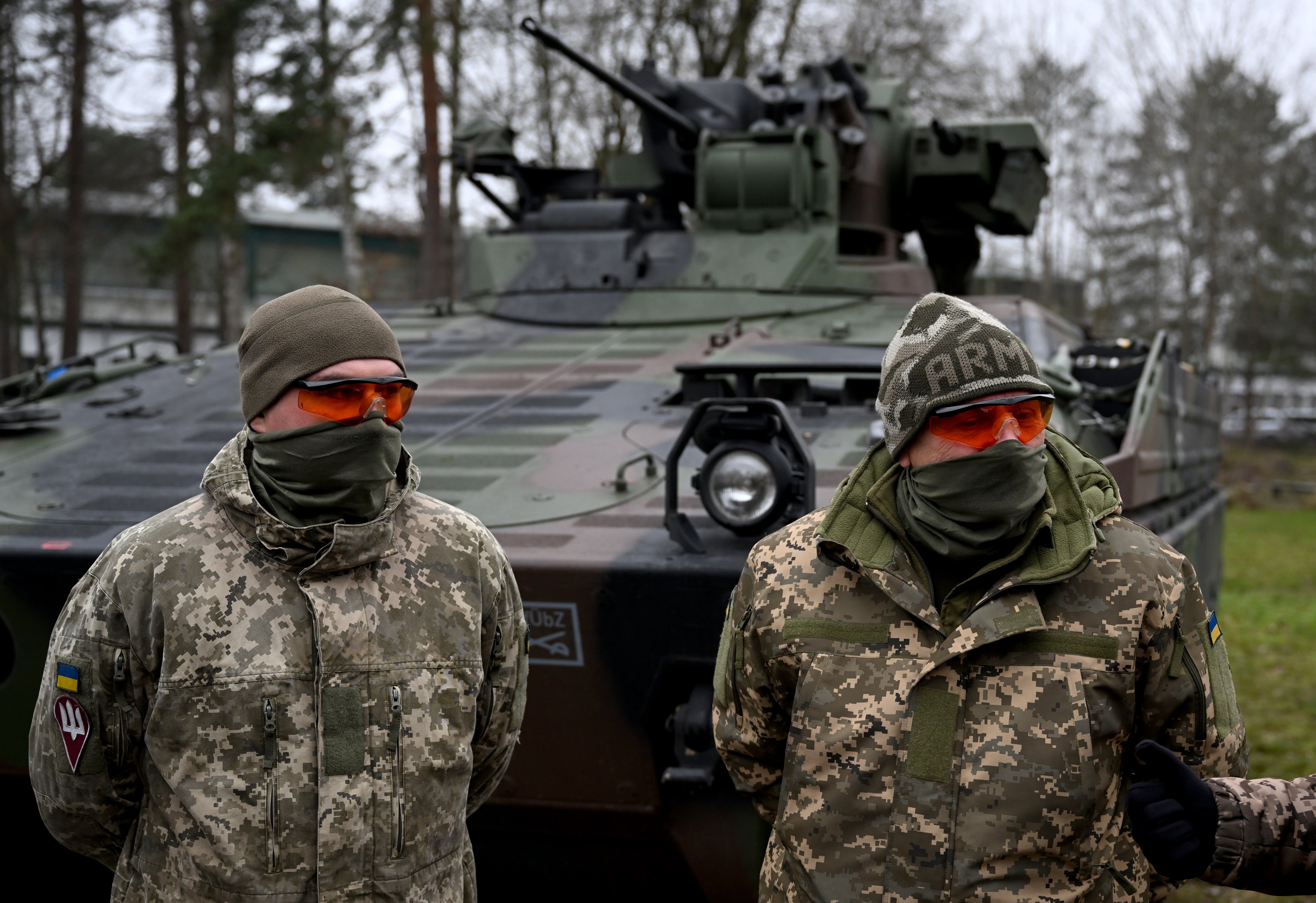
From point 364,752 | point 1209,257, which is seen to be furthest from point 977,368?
point 1209,257

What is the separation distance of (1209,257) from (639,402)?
20.9 meters

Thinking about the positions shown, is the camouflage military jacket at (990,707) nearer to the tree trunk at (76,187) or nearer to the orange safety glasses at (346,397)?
the orange safety glasses at (346,397)

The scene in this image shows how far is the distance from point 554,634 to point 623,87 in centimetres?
342

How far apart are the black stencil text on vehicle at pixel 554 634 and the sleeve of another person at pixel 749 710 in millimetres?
933

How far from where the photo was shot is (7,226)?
17125 mm

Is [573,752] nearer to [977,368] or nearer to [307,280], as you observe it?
[977,368]

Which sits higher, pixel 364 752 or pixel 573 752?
pixel 364 752

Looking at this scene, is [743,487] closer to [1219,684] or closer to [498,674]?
[498,674]

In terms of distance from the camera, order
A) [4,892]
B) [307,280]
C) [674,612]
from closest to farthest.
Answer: [674,612], [4,892], [307,280]

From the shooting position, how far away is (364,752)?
7.25 feet

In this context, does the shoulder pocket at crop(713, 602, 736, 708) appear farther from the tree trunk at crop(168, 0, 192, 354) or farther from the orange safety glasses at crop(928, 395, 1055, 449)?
the tree trunk at crop(168, 0, 192, 354)

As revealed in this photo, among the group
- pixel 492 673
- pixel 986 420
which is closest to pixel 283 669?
pixel 492 673

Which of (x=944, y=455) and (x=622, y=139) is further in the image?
(x=622, y=139)

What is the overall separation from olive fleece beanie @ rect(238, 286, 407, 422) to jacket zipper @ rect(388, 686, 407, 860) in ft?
1.88
